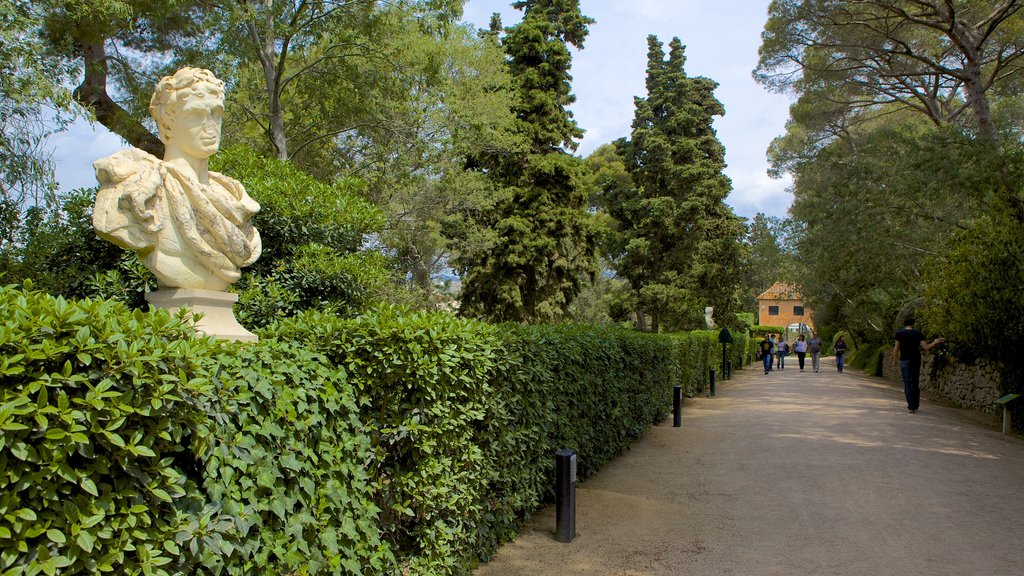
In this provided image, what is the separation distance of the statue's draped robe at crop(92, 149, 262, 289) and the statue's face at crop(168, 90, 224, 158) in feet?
0.58

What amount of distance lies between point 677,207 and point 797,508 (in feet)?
76.4

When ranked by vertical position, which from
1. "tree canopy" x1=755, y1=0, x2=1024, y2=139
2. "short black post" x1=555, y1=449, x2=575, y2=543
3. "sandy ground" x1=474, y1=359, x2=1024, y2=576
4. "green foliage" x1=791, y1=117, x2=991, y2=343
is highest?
"tree canopy" x1=755, y1=0, x2=1024, y2=139

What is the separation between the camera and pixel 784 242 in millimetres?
31422

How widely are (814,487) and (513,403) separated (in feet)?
12.2

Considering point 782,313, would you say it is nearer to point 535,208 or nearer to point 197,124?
point 535,208

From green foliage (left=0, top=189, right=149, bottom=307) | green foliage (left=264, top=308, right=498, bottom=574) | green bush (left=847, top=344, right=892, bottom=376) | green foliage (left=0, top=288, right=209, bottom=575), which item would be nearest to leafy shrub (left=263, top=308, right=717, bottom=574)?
green foliage (left=264, top=308, right=498, bottom=574)

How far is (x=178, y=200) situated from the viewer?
4117mm

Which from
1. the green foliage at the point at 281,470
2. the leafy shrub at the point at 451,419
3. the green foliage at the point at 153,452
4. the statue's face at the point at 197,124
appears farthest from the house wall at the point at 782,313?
the green foliage at the point at 153,452

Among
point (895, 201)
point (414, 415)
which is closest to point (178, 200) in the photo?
point (414, 415)

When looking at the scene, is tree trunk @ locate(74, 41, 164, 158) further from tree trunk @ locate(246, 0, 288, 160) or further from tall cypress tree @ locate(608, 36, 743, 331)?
tall cypress tree @ locate(608, 36, 743, 331)

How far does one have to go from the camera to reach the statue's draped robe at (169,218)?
3.90 m

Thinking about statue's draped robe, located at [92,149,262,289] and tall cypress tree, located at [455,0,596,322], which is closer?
statue's draped robe, located at [92,149,262,289]

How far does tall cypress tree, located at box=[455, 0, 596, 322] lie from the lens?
72.7 ft

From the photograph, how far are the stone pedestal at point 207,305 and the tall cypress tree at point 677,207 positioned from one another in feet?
78.7
